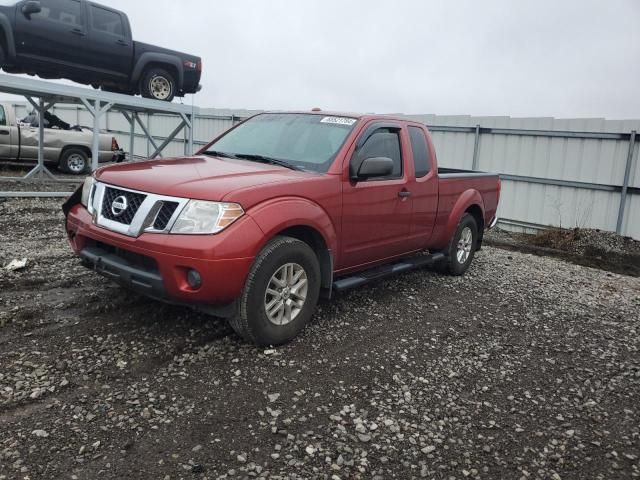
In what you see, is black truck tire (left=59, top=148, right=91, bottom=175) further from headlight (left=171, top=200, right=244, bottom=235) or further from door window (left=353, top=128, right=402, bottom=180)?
headlight (left=171, top=200, right=244, bottom=235)

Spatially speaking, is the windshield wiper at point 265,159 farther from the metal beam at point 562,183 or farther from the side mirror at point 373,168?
the metal beam at point 562,183

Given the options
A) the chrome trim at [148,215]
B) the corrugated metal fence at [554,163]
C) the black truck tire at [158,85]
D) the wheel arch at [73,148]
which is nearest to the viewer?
the chrome trim at [148,215]

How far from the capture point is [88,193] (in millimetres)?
4297

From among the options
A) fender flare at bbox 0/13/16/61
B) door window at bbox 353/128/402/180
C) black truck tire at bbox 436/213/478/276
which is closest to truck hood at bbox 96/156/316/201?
door window at bbox 353/128/402/180

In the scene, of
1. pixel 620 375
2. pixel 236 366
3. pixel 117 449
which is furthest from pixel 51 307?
pixel 620 375

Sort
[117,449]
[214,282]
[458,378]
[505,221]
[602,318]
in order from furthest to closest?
[505,221] → [602,318] → [458,378] → [214,282] → [117,449]

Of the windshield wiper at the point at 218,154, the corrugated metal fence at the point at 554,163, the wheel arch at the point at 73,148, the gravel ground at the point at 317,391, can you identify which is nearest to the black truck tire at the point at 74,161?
the wheel arch at the point at 73,148

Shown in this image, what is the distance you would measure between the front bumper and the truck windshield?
120 centimetres

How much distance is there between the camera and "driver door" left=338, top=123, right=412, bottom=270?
4551 mm

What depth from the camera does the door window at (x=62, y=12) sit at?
922cm

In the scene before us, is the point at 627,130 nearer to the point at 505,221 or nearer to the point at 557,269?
the point at 505,221

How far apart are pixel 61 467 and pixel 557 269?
7430 millimetres

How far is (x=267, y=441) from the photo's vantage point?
288 centimetres

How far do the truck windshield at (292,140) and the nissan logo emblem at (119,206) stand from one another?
1.27 meters
